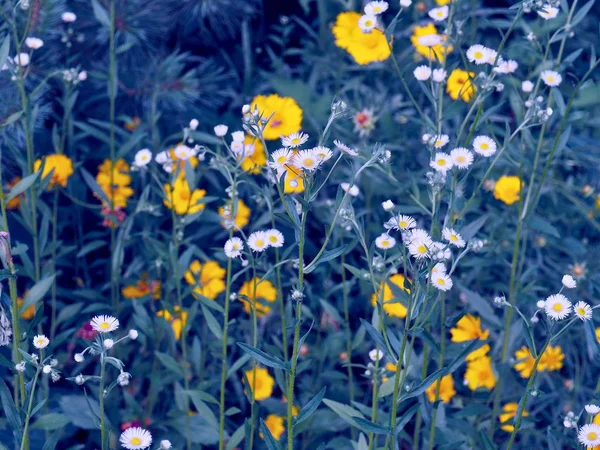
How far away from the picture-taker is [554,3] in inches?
57.4

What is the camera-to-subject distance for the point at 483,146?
1.33m

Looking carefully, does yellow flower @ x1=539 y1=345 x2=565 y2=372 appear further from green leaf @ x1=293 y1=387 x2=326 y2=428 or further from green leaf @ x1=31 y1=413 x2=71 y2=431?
green leaf @ x1=31 y1=413 x2=71 y2=431

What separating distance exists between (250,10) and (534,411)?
138 cm

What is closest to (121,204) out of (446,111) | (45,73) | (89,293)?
(89,293)

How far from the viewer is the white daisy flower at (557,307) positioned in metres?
1.11

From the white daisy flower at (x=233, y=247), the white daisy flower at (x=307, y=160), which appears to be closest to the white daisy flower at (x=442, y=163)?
the white daisy flower at (x=307, y=160)

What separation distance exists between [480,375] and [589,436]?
0.59 meters

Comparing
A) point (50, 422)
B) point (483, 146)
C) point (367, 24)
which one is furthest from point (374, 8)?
point (50, 422)

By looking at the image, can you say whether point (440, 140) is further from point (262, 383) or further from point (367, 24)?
point (262, 383)

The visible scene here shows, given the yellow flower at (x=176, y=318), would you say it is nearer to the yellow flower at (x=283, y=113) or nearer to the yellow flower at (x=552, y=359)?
the yellow flower at (x=283, y=113)

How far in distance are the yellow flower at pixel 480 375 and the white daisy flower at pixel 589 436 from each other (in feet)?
1.75

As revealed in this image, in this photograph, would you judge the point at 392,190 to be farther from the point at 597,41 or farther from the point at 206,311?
the point at 597,41

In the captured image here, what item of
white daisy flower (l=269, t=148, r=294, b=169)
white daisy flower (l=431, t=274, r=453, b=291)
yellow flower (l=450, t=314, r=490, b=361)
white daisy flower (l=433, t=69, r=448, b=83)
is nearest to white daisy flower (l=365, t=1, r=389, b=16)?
white daisy flower (l=433, t=69, r=448, b=83)

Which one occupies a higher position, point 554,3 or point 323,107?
point 554,3
